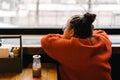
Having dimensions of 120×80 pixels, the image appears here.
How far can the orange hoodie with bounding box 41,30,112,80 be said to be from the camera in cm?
163

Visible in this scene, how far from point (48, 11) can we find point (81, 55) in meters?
0.78

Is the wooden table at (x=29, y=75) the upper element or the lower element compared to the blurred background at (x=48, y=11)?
lower

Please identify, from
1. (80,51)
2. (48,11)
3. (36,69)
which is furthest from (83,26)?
(48,11)

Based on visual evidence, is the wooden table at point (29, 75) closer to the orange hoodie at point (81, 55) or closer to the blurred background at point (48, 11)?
the orange hoodie at point (81, 55)

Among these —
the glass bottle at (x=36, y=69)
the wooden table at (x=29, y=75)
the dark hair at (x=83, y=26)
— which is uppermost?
the dark hair at (x=83, y=26)

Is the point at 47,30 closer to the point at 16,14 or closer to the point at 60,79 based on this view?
the point at 16,14

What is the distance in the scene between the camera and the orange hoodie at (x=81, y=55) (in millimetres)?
1630

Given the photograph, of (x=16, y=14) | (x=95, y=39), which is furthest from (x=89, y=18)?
(x=16, y=14)

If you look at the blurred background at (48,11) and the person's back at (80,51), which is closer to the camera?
the person's back at (80,51)

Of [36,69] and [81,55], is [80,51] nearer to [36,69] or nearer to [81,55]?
[81,55]

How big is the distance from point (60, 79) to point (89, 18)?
0.61 meters

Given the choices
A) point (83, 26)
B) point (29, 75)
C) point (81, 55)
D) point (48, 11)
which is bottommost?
point (29, 75)

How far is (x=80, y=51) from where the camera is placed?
163 cm

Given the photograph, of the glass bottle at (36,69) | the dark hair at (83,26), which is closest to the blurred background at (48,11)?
the dark hair at (83,26)
